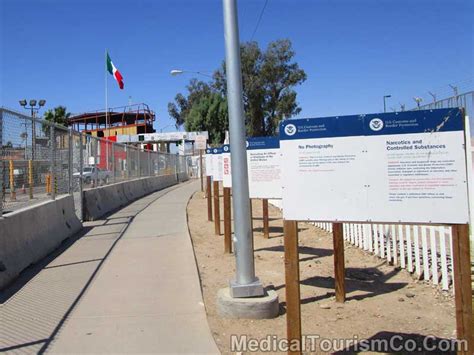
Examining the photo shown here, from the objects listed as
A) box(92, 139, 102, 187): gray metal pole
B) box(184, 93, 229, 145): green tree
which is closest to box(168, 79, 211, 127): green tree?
box(184, 93, 229, 145): green tree

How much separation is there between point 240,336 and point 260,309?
1.70ft

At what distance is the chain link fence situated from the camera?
7.37 metres

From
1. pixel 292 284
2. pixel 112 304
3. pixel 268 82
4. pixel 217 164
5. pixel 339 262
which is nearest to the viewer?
pixel 292 284

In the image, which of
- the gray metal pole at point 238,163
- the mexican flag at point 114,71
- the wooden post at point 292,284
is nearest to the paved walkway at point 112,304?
the gray metal pole at point 238,163

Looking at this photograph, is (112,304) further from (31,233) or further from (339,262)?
(31,233)

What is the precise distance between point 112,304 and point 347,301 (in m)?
2.82

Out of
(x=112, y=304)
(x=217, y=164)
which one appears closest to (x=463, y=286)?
(x=112, y=304)

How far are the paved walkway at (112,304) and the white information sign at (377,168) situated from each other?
1.72 metres

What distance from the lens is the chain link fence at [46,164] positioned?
7.37 meters

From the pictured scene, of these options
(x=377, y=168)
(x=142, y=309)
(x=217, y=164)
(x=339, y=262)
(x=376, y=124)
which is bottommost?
(x=142, y=309)

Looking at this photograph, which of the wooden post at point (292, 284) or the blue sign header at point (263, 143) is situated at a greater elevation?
the blue sign header at point (263, 143)

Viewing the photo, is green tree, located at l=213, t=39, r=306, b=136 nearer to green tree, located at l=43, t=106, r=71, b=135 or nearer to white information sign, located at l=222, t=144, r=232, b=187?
green tree, located at l=43, t=106, r=71, b=135

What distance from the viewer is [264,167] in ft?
26.1

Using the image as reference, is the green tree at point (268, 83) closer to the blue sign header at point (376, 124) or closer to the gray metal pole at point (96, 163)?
the gray metal pole at point (96, 163)
